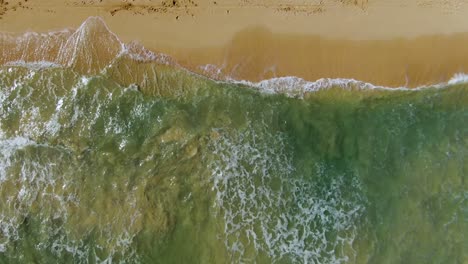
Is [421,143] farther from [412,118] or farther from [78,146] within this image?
[78,146]

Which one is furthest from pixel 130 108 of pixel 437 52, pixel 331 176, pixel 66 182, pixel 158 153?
pixel 437 52

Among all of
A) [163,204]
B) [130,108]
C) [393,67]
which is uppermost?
[393,67]

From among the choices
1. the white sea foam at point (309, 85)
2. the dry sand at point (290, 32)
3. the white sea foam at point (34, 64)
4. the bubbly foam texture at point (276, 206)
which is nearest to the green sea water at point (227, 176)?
the bubbly foam texture at point (276, 206)

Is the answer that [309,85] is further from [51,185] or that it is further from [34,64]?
[34,64]

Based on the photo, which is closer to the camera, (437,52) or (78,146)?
(78,146)

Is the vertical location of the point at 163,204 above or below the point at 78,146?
below

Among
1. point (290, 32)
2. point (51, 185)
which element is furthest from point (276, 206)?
point (51, 185)
